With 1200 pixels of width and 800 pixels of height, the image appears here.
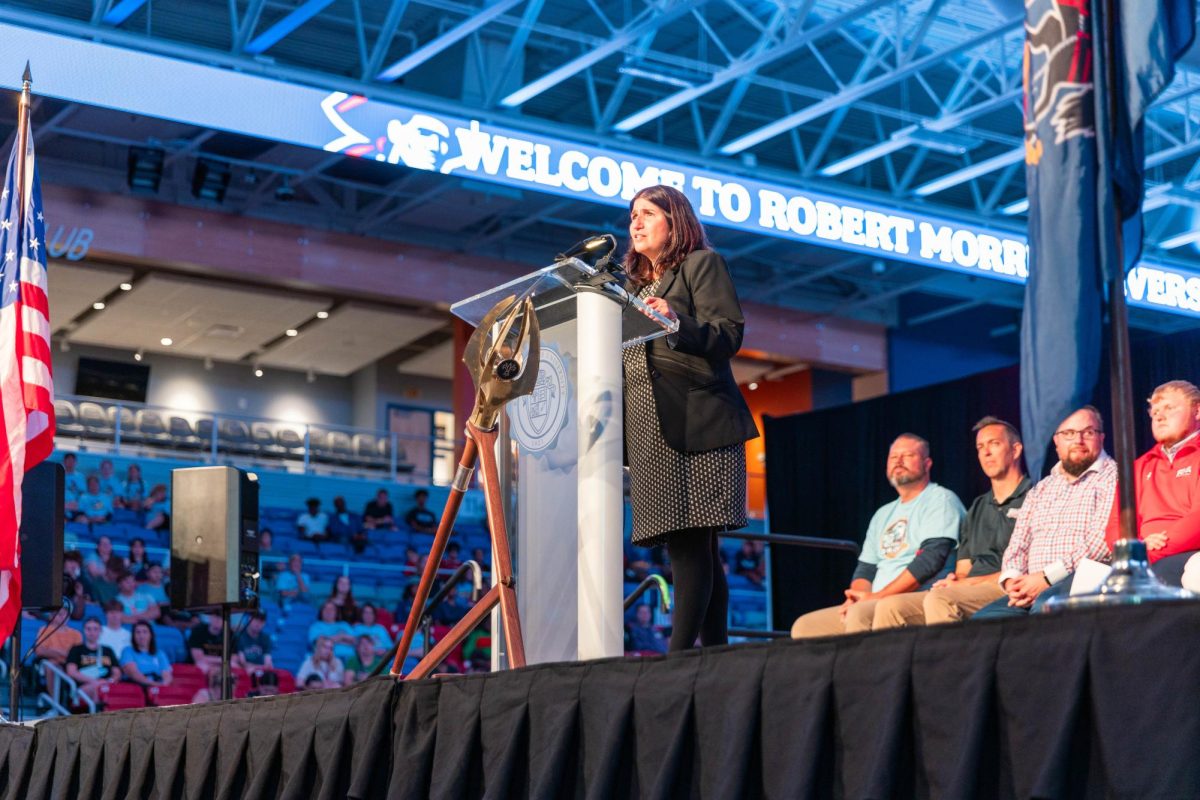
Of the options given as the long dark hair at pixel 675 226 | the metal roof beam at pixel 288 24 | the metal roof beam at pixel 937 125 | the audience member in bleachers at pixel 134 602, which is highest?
the metal roof beam at pixel 288 24

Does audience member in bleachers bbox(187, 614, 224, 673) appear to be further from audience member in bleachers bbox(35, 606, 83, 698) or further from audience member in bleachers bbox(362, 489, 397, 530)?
audience member in bleachers bbox(362, 489, 397, 530)

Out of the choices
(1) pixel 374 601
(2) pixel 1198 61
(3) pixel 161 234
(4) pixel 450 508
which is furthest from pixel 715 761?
(3) pixel 161 234

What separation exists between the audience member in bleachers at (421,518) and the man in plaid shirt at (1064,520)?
33.2ft

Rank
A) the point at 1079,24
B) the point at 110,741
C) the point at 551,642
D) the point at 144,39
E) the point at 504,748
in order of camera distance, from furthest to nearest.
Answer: the point at 144,39 < the point at 110,741 < the point at 551,642 < the point at 504,748 < the point at 1079,24

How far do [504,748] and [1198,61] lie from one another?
29.6 ft

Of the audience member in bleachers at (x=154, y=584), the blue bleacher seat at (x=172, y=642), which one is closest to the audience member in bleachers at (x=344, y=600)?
the audience member in bleachers at (x=154, y=584)

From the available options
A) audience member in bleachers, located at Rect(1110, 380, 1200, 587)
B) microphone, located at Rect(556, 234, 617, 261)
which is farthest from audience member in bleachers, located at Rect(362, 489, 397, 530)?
→ microphone, located at Rect(556, 234, 617, 261)

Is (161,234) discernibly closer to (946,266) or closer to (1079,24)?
(946,266)

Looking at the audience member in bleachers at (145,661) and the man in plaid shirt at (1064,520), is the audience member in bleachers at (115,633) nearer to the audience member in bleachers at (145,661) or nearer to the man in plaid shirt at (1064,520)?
the audience member in bleachers at (145,661)

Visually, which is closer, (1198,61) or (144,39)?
(1198,61)

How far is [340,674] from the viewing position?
11.1 m

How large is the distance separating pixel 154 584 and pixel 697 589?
9.13 metres

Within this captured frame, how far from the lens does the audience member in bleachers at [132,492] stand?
12.5 meters

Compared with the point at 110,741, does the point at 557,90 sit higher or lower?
higher
